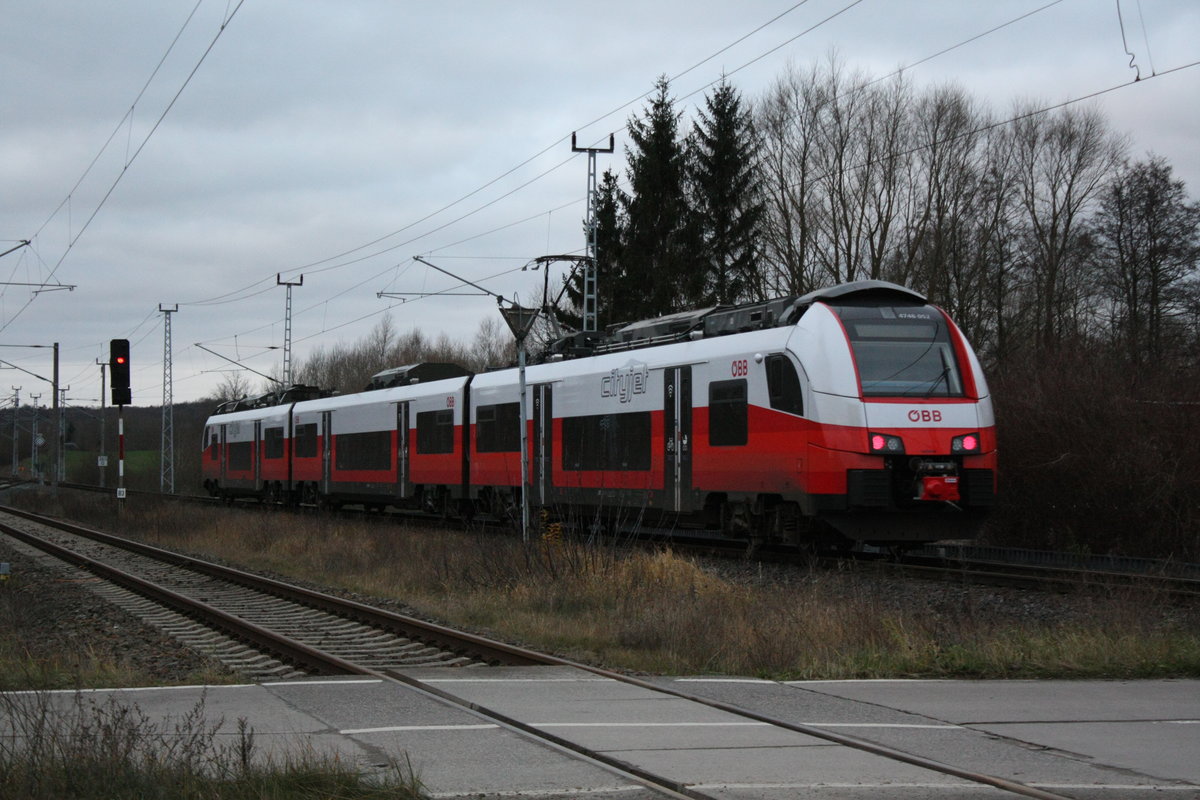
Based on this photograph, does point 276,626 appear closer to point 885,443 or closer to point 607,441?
point 885,443

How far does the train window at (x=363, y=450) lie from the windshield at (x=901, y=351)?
57.9 ft

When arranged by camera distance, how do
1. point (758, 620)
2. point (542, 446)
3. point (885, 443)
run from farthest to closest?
point (542, 446) < point (885, 443) < point (758, 620)

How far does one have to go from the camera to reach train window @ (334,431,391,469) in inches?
1281

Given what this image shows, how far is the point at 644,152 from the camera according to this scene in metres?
47.5

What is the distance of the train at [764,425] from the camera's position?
1625cm

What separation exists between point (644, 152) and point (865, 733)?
41.5 metres

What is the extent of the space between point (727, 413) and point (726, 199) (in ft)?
90.3

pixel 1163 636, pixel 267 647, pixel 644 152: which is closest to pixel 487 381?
pixel 267 647

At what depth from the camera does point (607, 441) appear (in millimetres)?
21531

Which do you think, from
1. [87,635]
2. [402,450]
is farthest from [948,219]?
[87,635]

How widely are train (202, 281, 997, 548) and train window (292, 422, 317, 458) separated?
12071 millimetres

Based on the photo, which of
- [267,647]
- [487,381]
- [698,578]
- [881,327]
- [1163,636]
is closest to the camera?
[1163,636]

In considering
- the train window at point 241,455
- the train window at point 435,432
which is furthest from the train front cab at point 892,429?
the train window at point 241,455

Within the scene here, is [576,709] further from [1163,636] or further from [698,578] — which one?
[698,578]
